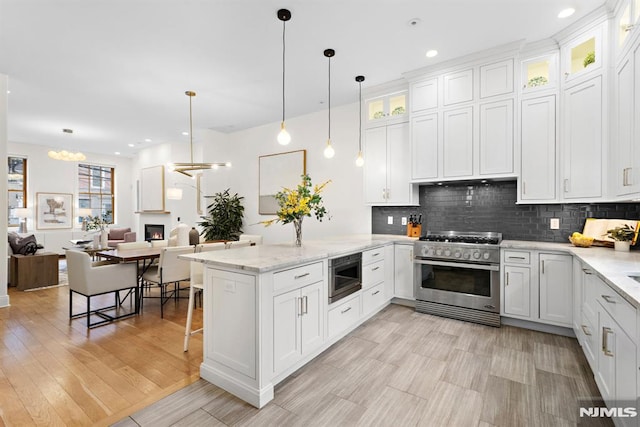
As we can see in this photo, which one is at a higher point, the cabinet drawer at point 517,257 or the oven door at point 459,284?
the cabinet drawer at point 517,257

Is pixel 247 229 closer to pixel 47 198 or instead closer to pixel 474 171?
pixel 474 171

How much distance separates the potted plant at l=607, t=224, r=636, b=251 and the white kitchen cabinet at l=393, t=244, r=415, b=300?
6.21 feet

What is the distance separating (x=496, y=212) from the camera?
3723mm

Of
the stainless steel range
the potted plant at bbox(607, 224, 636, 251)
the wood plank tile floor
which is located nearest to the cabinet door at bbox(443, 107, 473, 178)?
the stainless steel range

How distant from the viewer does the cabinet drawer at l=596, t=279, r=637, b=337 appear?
1373mm

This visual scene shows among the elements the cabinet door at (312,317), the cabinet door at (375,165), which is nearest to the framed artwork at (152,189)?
the cabinet door at (375,165)

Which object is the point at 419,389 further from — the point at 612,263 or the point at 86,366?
the point at 86,366

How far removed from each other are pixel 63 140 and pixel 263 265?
27.7 ft

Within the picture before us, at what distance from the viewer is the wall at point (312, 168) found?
4.87 metres

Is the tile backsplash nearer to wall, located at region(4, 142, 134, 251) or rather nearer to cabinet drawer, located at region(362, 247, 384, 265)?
cabinet drawer, located at region(362, 247, 384, 265)

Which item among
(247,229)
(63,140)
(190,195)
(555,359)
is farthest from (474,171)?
(63,140)

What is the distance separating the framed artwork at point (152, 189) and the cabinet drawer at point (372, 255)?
6.54m

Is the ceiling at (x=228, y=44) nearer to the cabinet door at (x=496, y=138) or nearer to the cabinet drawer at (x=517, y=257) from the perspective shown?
the cabinet door at (x=496, y=138)

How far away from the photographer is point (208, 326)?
2.27m
